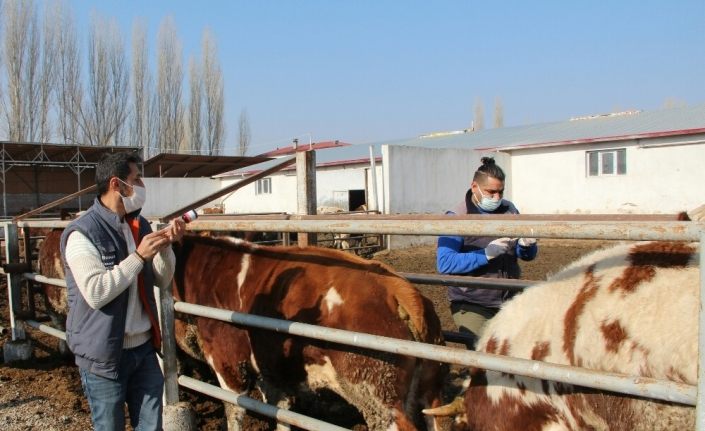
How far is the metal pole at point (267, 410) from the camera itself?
2.70m

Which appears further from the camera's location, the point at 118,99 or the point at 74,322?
the point at 118,99

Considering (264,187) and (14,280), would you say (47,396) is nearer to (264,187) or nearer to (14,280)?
(14,280)

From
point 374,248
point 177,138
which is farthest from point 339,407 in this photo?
point 177,138

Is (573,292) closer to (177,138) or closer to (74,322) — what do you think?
(74,322)

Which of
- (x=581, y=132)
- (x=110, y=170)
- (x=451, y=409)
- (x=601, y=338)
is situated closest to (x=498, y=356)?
(x=601, y=338)

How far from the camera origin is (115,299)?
8.61 ft

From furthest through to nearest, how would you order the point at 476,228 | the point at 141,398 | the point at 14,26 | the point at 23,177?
the point at 14,26 → the point at 23,177 → the point at 141,398 → the point at 476,228

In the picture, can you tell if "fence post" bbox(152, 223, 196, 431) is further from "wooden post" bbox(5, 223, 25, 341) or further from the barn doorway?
the barn doorway

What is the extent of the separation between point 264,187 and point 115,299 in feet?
81.5

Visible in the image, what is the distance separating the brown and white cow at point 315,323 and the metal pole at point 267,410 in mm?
241

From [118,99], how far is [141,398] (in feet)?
124

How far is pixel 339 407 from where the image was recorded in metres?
4.55

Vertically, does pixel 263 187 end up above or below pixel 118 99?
below

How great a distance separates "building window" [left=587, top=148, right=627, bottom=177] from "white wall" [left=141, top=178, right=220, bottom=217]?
16.8 m
